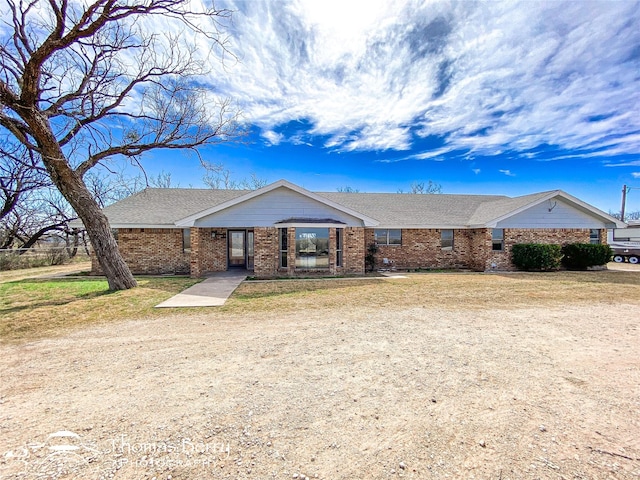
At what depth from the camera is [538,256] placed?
48.2 ft

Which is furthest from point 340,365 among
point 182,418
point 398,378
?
point 182,418

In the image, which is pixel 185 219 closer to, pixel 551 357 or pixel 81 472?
pixel 81 472

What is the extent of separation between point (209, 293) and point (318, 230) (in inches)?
216

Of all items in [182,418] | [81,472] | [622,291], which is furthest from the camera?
[622,291]

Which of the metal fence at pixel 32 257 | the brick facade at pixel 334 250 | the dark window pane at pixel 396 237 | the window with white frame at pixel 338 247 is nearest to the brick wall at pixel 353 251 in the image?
the brick facade at pixel 334 250

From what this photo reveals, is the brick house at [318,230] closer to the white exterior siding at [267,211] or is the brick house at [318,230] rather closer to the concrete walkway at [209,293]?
the white exterior siding at [267,211]

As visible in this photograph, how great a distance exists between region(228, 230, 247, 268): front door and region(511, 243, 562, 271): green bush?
44.9 ft

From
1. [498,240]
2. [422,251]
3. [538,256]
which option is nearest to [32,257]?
[422,251]

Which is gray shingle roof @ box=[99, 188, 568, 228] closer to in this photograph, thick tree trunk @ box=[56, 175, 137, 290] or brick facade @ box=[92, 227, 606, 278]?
brick facade @ box=[92, 227, 606, 278]

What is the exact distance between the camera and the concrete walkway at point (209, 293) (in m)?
8.12

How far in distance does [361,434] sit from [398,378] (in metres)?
1.25

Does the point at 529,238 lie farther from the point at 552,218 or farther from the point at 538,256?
the point at 552,218

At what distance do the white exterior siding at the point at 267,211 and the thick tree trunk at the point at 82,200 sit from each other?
3671 millimetres

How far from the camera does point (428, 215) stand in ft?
54.1
